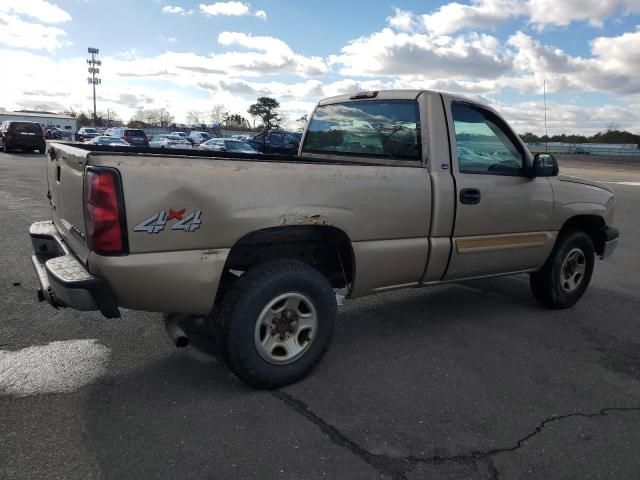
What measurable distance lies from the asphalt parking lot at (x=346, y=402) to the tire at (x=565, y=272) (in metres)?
0.25

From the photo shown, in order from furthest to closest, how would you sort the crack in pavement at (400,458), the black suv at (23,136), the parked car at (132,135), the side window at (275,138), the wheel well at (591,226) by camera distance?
the parked car at (132,135) < the side window at (275,138) < the black suv at (23,136) < the wheel well at (591,226) < the crack in pavement at (400,458)

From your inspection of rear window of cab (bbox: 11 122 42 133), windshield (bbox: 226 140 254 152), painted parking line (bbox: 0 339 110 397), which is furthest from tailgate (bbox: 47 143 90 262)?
rear window of cab (bbox: 11 122 42 133)

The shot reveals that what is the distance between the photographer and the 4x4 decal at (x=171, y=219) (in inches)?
110

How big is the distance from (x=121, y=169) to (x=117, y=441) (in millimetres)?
1414

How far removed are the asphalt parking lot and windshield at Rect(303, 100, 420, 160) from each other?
5.04ft

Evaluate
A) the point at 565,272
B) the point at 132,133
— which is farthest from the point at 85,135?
the point at 565,272

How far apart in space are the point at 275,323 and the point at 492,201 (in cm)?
210

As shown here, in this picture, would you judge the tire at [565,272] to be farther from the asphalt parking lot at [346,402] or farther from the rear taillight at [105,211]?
the rear taillight at [105,211]

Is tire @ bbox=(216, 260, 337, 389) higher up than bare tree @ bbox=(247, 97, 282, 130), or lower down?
lower down

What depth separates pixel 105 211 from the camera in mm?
2709

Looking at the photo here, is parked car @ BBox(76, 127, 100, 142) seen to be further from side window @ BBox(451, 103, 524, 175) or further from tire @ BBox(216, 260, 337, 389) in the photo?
tire @ BBox(216, 260, 337, 389)

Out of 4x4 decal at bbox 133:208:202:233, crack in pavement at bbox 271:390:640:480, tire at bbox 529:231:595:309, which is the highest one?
4x4 decal at bbox 133:208:202:233

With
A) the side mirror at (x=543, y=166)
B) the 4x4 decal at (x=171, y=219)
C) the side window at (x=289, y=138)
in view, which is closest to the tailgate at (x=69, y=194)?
the 4x4 decal at (x=171, y=219)

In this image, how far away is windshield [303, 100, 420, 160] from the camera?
4.13 metres
